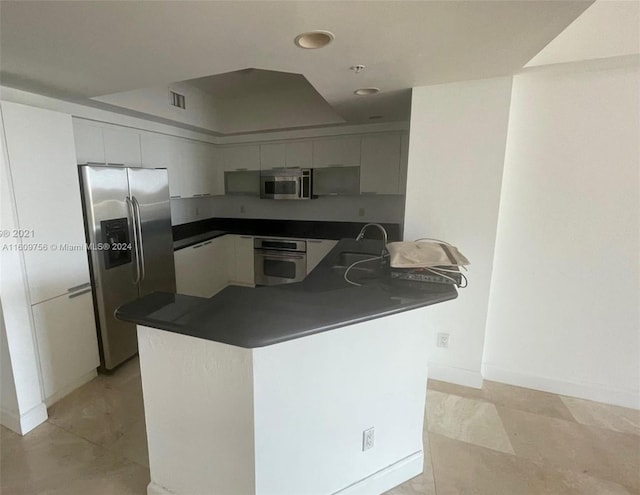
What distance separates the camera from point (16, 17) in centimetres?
127

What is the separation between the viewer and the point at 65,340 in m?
2.24

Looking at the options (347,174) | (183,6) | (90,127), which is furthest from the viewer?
(347,174)

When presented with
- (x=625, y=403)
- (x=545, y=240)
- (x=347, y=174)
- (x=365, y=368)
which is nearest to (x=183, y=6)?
(x=365, y=368)

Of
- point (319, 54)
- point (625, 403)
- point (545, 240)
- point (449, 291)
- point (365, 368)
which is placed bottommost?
point (625, 403)

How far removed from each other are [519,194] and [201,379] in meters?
2.33

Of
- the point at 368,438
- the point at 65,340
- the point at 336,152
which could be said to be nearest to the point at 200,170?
the point at 336,152

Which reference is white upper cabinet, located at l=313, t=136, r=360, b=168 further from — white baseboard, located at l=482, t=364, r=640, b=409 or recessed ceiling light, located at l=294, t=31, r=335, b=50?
white baseboard, located at l=482, t=364, r=640, b=409

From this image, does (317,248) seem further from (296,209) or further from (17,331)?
(17,331)

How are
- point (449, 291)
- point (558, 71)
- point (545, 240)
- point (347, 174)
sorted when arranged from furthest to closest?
point (347, 174) < point (545, 240) < point (558, 71) < point (449, 291)

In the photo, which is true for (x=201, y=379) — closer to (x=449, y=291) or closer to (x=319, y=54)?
(x=449, y=291)

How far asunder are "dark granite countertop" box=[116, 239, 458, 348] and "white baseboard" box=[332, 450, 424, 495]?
897 mm

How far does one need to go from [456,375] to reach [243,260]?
3.05 meters

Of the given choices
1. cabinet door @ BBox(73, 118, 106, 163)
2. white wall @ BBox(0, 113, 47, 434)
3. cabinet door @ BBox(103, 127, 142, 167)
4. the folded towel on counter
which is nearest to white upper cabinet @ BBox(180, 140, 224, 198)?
cabinet door @ BBox(103, 127, 142, 167)

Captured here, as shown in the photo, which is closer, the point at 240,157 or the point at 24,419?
the point at 24,419
